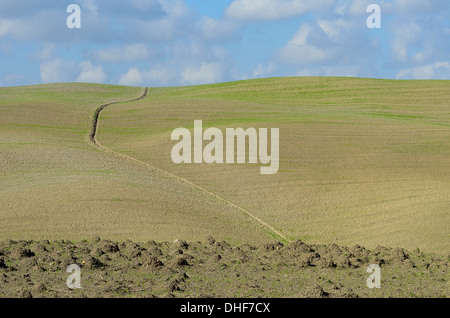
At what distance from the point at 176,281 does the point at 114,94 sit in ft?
163

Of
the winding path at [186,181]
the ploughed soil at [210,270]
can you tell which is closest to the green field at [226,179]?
the winding path at [186,181]

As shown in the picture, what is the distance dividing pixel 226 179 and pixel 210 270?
12210mm

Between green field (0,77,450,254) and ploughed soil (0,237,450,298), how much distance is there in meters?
2.06

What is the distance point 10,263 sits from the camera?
45.3 ft

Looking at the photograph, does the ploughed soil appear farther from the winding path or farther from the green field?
the winding path

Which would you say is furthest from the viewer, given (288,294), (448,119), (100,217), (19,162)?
(448,119)

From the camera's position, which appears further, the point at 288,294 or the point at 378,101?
the point at 378,101

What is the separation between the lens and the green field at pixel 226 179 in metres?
19.0

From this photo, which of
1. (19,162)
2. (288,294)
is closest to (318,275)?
→ (288,294)

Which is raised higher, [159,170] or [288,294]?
[159,170]

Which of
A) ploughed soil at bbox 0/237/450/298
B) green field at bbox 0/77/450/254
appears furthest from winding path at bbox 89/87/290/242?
ploughed soil at bbox 0/237/450/298

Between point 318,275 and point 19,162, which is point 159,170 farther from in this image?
point 318,275

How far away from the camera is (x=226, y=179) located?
25.9 metres

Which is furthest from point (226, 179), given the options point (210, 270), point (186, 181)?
point (210, 270)
